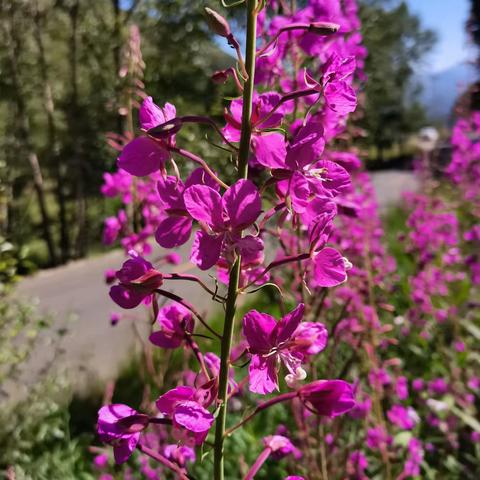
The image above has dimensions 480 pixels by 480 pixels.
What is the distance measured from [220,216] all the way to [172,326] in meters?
0.34

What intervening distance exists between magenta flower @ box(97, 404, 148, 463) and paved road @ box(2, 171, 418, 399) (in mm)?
2408

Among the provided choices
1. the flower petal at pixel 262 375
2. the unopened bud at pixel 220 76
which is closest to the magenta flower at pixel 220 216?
the flower petal at pixel 262 375

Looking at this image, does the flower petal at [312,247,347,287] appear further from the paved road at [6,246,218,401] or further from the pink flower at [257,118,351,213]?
the paved road at [6,246,218,401]

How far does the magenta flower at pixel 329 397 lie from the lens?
102cm

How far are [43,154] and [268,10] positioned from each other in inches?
582

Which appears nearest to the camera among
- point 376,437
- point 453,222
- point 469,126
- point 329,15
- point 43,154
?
point 329,15

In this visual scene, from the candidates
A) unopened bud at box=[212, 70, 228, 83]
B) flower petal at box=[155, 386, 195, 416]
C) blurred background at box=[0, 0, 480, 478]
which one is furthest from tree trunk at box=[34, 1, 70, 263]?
flower petal at box=[155, 386, 195, 416]

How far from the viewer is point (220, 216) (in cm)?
99

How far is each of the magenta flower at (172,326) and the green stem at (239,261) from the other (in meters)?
0.16

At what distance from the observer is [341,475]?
2205 millimetres

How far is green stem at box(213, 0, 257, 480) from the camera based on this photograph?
3.32ft

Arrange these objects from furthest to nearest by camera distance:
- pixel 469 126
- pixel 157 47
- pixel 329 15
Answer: pixel 157 47, pixel 469 126, pixel 329 15

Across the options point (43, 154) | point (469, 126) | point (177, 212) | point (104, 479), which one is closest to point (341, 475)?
point (104, 479)

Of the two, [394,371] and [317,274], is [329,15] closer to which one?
[317,274]
